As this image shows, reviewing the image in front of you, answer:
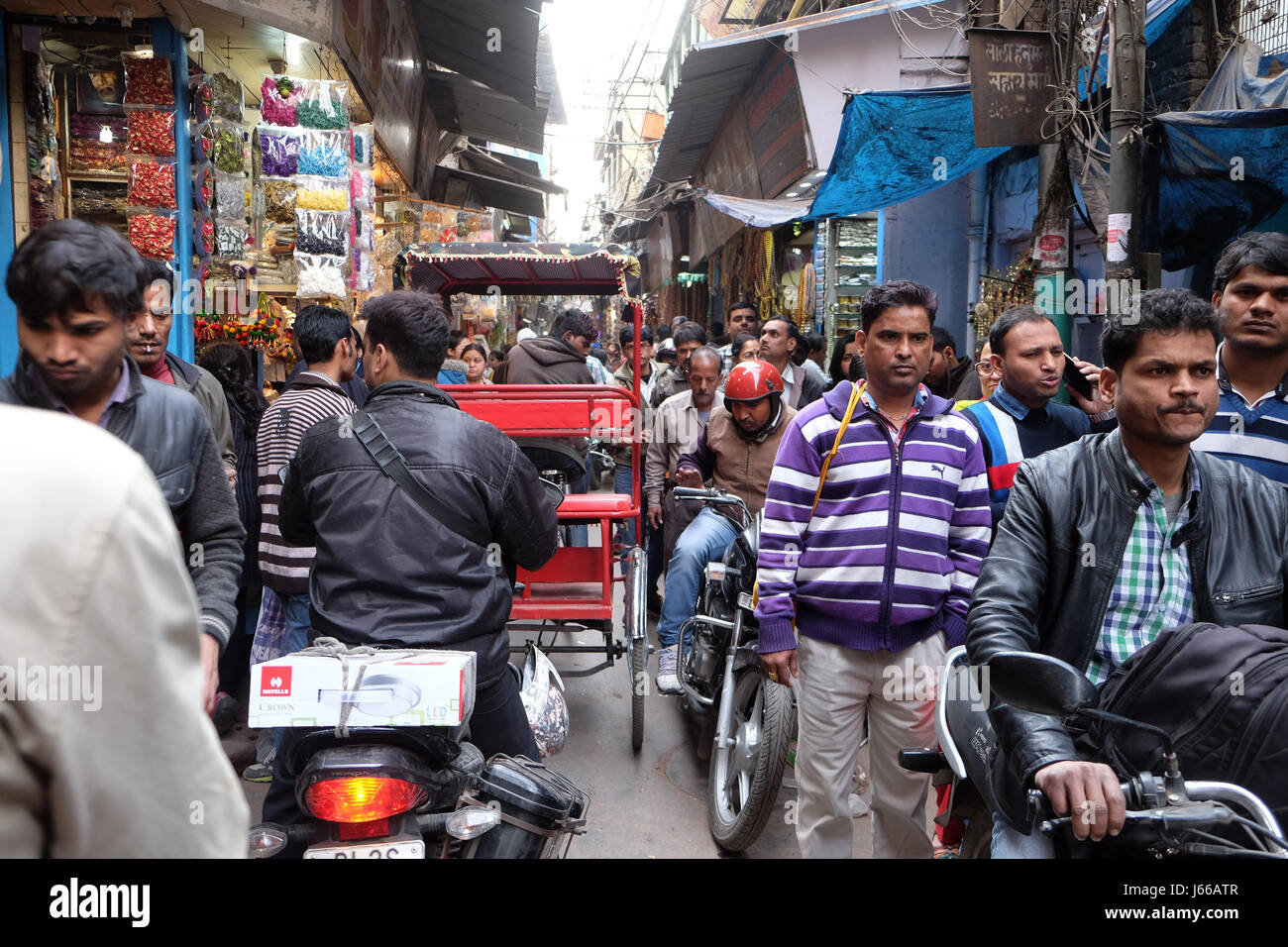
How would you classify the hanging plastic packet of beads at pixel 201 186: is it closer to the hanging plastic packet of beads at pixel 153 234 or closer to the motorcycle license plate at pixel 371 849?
A: the hanging plastic packet of beads at pixel 153 234

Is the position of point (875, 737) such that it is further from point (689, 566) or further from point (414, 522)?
point (689, 566)

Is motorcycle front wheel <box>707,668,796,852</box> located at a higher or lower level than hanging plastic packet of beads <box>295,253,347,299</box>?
lower

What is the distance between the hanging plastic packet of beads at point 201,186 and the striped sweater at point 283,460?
368 cm

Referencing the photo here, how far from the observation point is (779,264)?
57.3ft

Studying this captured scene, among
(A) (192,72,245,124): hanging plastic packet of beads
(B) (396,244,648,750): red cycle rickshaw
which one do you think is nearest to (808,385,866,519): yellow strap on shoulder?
(B) (396,244,648,750): red cycle rickshaw

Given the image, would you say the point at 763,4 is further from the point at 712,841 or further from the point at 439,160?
the point at 712,841

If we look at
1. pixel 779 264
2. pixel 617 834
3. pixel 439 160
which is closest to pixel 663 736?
pixel 617 834

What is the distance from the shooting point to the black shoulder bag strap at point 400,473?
268cm

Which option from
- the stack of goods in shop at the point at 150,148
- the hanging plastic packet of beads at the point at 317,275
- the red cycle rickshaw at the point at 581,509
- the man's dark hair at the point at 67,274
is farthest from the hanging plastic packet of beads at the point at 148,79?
the man's dark hair at the point at 67,274

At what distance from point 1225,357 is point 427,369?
2.48 m

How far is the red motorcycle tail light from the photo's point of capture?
2.25 meters

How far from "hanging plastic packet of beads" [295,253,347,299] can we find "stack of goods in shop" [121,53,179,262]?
92 cm

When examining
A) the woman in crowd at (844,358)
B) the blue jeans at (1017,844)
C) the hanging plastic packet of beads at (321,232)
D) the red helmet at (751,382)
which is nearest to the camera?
the blue jeans at (1017,844)

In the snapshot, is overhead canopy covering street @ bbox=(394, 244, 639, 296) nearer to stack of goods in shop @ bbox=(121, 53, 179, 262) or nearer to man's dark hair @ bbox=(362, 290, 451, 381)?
stack of goods in shop @ bbox=(121, 53, 179, 262)
